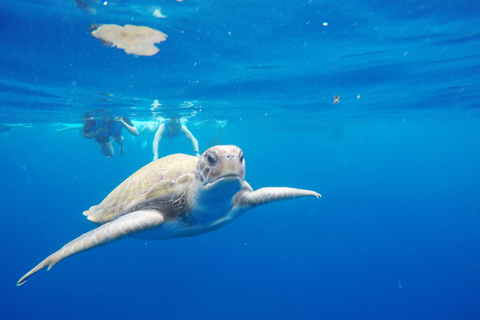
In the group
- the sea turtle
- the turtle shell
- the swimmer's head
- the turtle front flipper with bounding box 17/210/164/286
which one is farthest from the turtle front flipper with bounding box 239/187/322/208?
the swimmer's head

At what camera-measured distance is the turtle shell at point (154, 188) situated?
4.27 meters

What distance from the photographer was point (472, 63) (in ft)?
33.8

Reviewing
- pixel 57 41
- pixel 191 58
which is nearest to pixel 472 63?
pixel 191 58

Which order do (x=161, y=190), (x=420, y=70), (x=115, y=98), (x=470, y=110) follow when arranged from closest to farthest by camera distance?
(x=161, y=190), (x=420, y=70), (x=115, y=98), (x=470, y=110)

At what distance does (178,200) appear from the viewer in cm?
425

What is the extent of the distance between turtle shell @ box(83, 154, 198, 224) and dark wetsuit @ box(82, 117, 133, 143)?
9.08m

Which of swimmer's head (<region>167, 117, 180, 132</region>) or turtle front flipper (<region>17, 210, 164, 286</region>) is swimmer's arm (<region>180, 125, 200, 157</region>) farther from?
turtle front flipper (<region>17, 210, 164, 286</region>)

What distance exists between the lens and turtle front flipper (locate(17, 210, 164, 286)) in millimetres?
2908

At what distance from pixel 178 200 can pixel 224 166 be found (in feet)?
5.34

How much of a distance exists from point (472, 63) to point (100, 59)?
532 inches

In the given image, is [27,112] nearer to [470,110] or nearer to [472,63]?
[472,63]

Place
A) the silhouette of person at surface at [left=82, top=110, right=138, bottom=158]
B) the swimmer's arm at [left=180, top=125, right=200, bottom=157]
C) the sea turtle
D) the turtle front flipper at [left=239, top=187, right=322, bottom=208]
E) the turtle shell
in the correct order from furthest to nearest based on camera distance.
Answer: the silhouette of person at surface at [left=82, top=110, right=138, bottom=158] < the swimmer's arm at [left=180, top=125, right=200, bottom=157] < the turtle front flipper at [left=239, top=187, right=322, bottom=208] < the turtle shell < the sea turtle

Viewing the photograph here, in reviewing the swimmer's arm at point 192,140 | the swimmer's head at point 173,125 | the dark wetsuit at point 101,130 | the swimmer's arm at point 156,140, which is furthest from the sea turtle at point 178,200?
the dark wetsuit at point 101,130

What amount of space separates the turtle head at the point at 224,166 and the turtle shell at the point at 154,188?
1187 millimetres
